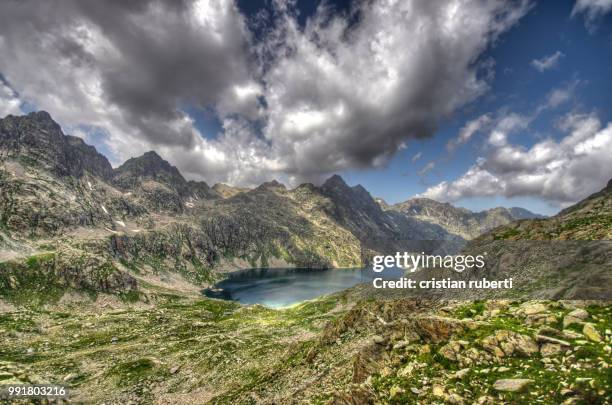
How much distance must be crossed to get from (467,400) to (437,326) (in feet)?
25.3

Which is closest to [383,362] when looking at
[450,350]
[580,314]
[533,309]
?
[450,350]

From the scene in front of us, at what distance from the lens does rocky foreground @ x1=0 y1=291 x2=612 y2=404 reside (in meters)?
14.3

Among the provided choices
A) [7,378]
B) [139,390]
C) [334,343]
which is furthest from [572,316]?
[7,378]

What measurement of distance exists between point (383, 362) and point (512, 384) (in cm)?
974

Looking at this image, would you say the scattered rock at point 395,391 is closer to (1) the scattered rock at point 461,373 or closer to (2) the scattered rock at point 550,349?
(1) the scattered rock at point 461,373

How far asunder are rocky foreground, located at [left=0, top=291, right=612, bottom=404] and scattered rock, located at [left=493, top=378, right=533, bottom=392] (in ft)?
0.16

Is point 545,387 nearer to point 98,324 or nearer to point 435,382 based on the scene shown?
point 435,382

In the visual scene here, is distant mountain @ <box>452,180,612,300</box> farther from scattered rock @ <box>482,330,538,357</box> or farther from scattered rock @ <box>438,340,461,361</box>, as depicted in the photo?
scattered rock @ <box>438,340,461,361</box>

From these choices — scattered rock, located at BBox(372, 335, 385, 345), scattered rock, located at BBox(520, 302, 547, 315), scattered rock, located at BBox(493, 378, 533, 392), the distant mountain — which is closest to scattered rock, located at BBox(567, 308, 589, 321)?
scattered rock, located at BBox(520, 302, 547, 315)

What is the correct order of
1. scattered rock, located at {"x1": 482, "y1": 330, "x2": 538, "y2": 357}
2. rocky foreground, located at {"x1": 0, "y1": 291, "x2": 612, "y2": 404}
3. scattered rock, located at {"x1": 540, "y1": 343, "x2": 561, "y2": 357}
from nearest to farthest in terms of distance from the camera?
rocky foreground, located at {"x1": 0, "y1": 291, "x2": 612, "y2": 404}
scattered rock, located at {"x1": 540, "y1": 343, "x2": 561, "y2": 357}
scattered rock, located at {"x1": 482, "y1": 330, "x2": 538, "y2": 357}

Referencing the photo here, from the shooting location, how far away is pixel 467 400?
14.2 meters

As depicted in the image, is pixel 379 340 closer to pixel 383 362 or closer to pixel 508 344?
pixel 383 362

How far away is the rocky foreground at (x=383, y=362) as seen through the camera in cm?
1430

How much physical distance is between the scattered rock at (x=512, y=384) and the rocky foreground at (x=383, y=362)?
5 cm
